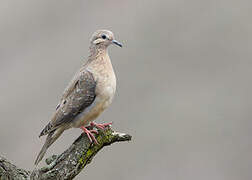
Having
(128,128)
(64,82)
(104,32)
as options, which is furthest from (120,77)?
(104,32)

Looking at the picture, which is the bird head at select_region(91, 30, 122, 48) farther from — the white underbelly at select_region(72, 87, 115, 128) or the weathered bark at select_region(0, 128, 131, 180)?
the weathered bark at select_region(0, 128, 131, 180)

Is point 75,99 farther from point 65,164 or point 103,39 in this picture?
point 65,164

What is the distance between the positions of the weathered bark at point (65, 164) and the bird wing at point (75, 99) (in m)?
0.92

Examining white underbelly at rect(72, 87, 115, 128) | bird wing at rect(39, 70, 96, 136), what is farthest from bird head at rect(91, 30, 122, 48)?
white underbelly at rect(72, 87, 115, 128)

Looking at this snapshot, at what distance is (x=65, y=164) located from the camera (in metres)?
6.86

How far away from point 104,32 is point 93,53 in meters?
0.44

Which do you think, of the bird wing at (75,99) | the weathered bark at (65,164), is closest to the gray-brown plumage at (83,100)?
the bird wing at (75,99)

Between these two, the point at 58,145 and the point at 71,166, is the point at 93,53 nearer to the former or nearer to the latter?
the point at 71,166

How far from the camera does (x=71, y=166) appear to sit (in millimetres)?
6859

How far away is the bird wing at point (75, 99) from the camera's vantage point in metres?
8.44

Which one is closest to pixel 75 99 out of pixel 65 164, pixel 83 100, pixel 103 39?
pixel 83 100

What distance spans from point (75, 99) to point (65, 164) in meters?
2.02

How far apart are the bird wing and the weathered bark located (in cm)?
92

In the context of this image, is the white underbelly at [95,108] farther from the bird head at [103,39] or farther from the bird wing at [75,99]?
the bird head at [103,39]
